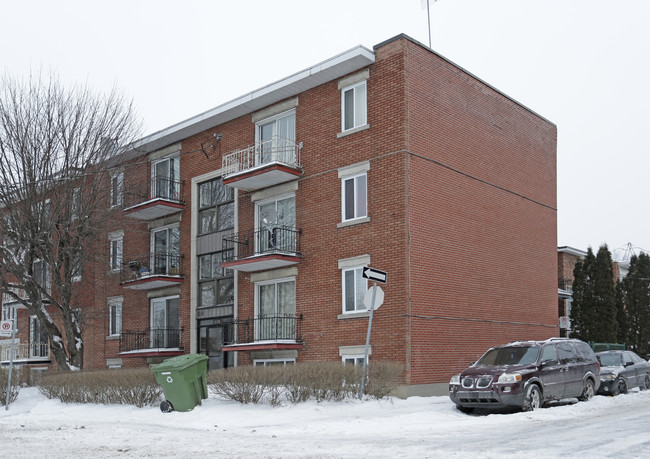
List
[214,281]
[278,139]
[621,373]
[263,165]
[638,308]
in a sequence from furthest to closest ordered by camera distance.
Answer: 1. [638,308]
2. [214,281]
3. [278,139]
4. [263,165]
5. [621,373]

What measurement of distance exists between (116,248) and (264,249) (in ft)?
33.5

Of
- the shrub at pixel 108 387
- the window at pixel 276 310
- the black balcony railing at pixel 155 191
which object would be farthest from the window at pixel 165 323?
the shrub at pixel 108 387

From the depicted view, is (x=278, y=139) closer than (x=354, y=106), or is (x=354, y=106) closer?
(x=354, y=106)

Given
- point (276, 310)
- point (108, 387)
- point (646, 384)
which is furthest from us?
point (276, 310)

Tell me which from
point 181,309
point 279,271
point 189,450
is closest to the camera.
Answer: point 189,450

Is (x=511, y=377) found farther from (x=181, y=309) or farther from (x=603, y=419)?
(x=181, y=309)

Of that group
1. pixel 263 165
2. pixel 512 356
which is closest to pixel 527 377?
pixel 512 356

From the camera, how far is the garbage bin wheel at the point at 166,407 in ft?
53.1

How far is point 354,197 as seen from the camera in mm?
21531

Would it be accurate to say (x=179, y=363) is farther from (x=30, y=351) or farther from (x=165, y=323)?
(x=30, y=351)

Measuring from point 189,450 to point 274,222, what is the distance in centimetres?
1422

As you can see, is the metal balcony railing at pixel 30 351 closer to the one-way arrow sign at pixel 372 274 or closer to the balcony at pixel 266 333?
the balcony at pixel 266 333

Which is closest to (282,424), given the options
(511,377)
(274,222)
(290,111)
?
(511,377)

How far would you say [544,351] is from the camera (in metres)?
15.9
